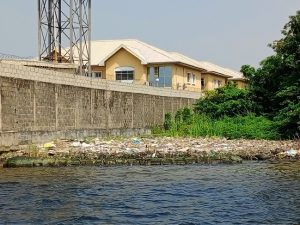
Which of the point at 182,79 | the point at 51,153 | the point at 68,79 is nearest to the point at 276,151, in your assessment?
the point at 51,153

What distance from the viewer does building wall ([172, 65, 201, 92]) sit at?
138ft

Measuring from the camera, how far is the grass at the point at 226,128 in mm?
27513

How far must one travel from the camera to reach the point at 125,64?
41.8 meters

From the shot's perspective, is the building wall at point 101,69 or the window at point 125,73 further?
the building wall at point 101,69

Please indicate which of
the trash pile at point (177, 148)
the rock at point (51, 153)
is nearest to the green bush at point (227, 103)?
the trash pile at point (177, 148)

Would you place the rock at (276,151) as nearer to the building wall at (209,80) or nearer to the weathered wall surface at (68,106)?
the weathered wall surface at (68,106)

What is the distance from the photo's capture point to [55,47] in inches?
1344

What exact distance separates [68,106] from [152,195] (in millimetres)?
12783

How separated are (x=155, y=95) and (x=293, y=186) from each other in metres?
20.3

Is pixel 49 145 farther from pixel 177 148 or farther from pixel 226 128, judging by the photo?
pixel 226 128

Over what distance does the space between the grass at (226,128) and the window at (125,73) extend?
10.1 metres

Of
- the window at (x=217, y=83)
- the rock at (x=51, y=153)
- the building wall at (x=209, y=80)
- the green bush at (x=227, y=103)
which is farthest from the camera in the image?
the window at (x=217, y=83)

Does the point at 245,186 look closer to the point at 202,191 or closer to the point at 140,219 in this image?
the point at 202,191

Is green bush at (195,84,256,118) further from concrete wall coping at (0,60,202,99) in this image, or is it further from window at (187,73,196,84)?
window at (187,73,196,84)
